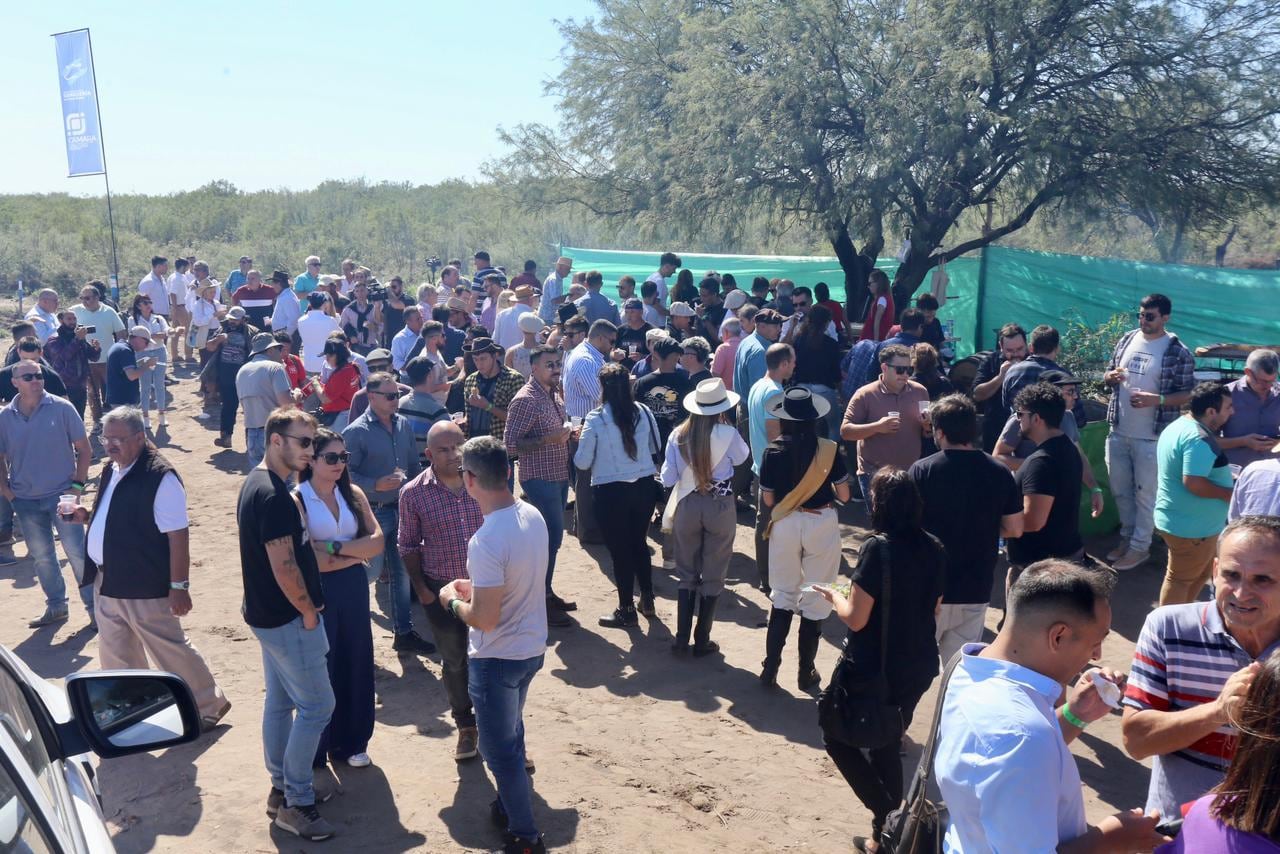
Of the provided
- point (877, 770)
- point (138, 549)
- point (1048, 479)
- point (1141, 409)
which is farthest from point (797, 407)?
point (1141, 409)

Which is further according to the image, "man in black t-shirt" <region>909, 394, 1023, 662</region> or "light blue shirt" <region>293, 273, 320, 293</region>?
"light blue shirt" <region>293, 273, 320, 293</region>

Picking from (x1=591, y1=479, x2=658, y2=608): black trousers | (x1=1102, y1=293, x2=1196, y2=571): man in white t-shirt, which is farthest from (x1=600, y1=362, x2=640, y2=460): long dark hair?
(x1=1102, y1=293, x2=1196, y2=571): man in white t-shirt

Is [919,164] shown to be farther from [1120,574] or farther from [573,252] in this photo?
[573,252]

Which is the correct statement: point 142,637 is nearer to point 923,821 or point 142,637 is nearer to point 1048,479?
point 923,821

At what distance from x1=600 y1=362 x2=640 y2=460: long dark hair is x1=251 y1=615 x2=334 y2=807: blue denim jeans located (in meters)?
2.91

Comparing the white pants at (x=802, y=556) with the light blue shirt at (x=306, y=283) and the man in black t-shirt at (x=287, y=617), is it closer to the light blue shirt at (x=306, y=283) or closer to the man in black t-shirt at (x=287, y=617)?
the man in black t-shirt at (x=287, y=617)

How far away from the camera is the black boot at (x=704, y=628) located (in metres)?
7.11

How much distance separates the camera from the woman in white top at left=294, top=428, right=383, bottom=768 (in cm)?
516

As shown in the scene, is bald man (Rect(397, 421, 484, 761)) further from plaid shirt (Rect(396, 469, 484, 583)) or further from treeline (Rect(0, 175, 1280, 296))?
treeline (Rect(0, 175, 1280, 296))

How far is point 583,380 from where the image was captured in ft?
28.9

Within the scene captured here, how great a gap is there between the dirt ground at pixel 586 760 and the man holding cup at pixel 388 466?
10.1 inches

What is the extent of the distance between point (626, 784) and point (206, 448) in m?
10.2

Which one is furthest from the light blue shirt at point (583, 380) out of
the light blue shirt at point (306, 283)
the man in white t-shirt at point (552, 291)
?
the light blue shirt at point (306, 283)

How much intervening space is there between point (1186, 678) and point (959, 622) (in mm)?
2768
